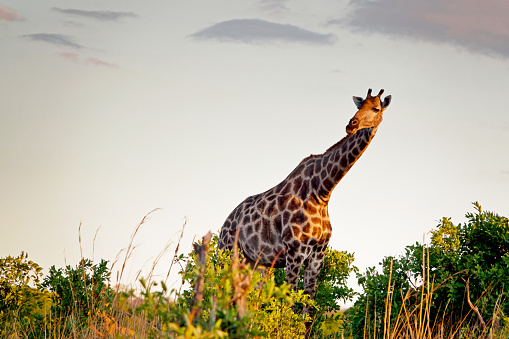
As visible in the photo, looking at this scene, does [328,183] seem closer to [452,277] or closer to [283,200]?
[283,200]

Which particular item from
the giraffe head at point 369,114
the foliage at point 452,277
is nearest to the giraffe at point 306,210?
the giraffe head at point 369,114

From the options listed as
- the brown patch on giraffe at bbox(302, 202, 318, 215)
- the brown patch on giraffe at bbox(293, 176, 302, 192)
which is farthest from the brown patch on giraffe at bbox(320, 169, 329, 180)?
the brown patch on giraffe at bbox(302, 202, 318, 215)

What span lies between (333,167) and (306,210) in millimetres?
845

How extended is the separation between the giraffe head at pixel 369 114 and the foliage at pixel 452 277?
6.87 feet

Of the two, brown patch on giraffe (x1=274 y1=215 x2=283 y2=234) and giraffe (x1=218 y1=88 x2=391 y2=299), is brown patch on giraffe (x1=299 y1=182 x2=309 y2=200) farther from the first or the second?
brown patch on giraffe (x1=274 y1=215 x2=283 y2=234)

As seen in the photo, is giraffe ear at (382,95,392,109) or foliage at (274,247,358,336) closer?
giraffe ear at (382,95,392,109)

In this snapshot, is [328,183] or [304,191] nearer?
[328,183]

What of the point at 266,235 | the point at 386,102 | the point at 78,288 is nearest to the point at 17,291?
the point at 78,288

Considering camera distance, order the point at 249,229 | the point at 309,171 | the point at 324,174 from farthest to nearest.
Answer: the point at 309,171
the point at 249,229
the point at 324,174

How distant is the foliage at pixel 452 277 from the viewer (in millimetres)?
9430

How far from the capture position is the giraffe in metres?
9.78

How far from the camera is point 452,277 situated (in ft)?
31.1

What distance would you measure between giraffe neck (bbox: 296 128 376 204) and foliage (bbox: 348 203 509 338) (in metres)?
1.50

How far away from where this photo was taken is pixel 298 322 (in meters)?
7.65
